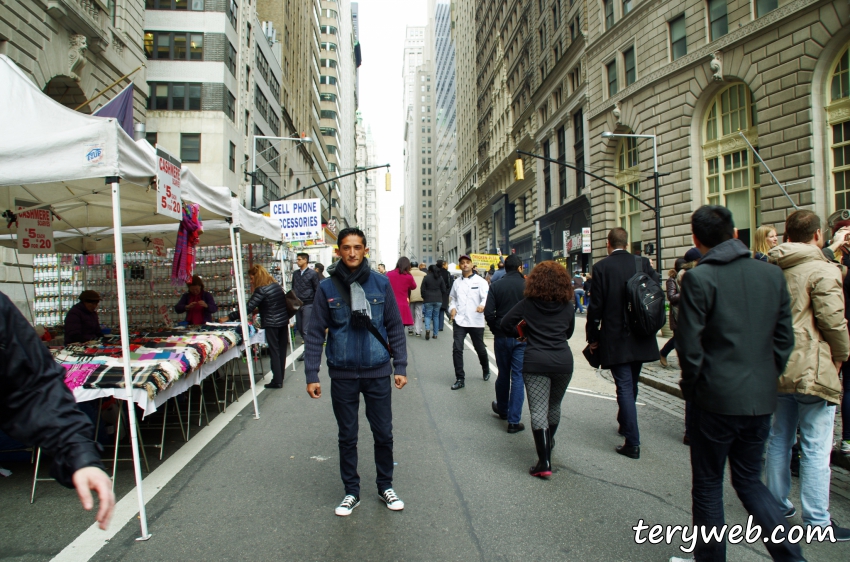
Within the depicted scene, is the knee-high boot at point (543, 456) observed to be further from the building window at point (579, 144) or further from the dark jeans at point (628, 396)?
the building window at point (579, 144)

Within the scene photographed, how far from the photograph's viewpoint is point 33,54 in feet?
46.5

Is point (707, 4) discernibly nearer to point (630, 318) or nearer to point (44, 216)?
point (630, 318)

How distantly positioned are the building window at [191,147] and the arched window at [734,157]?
2594 cm

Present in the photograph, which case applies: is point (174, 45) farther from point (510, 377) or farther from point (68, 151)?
point (510, 377)

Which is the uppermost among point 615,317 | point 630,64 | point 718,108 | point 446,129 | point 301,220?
point 446,129

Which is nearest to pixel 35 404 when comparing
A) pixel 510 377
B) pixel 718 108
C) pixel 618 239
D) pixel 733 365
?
pixel 733 365

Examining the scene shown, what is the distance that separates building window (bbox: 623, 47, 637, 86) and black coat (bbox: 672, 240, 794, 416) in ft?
102

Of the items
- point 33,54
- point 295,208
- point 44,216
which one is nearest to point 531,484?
point 44,216

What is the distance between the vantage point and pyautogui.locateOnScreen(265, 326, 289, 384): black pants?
351 inches

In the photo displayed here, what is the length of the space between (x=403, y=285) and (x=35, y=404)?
10.2 meters

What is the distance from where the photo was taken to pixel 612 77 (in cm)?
3278

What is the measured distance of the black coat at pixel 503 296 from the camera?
6496mm

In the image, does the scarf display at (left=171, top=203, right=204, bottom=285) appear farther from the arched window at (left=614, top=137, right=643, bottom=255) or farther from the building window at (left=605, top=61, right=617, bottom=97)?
the building window at (left=605, top=61, right=617, bottom=97)

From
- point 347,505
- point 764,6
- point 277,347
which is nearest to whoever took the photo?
point 347,505
